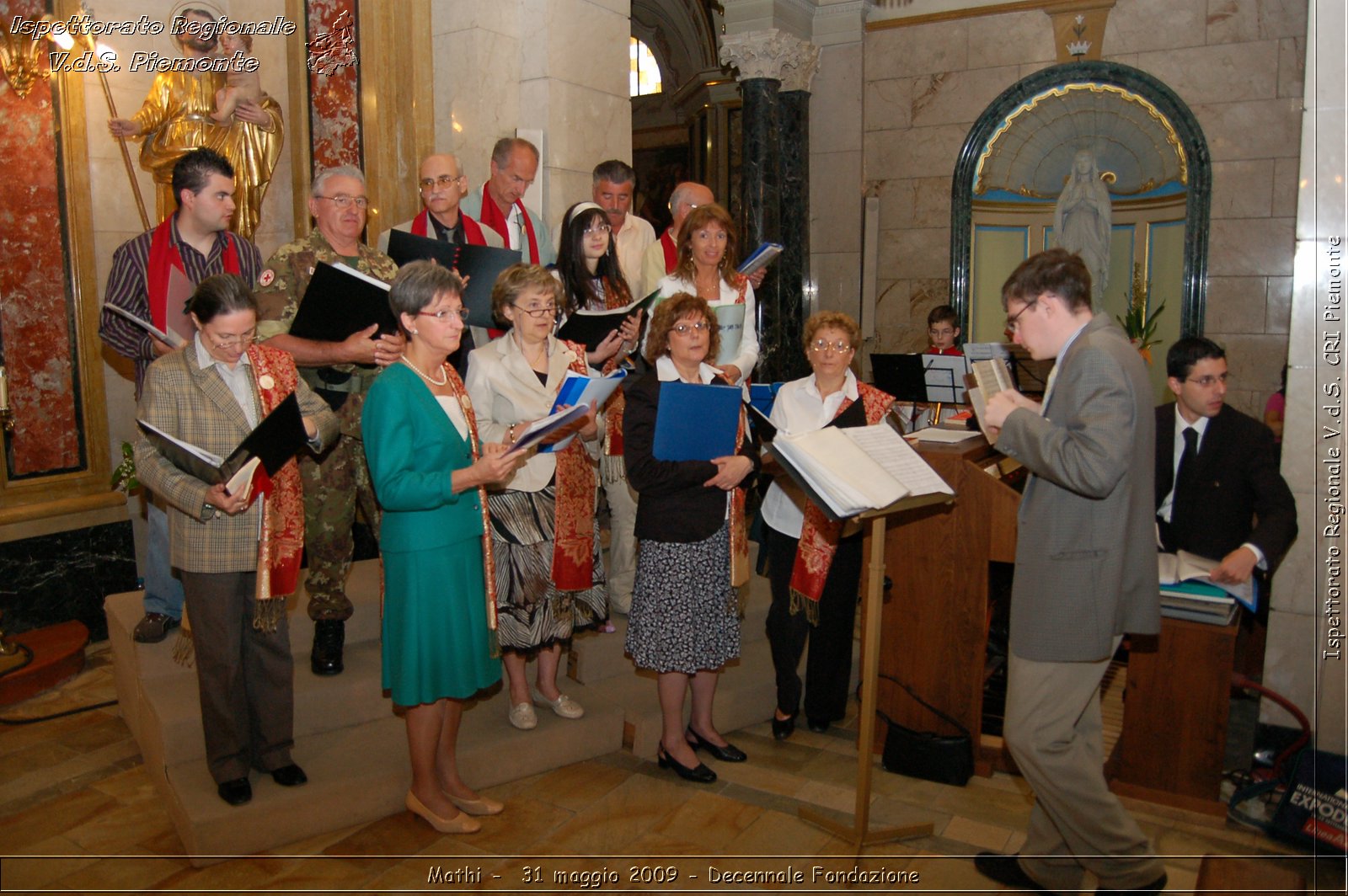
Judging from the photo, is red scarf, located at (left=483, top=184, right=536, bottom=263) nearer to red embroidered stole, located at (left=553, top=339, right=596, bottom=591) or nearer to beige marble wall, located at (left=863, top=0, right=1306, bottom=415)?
red embroidered stole, located at (left=553, top=339, right=596, bottom=591)

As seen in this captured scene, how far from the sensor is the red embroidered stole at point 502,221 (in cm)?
445

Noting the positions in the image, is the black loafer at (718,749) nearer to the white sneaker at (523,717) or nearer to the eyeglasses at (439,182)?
the white sneaker at (523,717)

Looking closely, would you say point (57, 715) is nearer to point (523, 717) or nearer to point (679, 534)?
point (523, 717)

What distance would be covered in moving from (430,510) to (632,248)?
2261 mm

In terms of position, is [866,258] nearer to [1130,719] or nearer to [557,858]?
[1130,719]

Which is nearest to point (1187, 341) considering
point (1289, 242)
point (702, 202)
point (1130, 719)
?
point (1130, 719)

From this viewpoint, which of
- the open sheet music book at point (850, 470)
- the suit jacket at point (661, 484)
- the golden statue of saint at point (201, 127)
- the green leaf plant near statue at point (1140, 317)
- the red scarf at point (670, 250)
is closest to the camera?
the open sheet music book at point (850, 470)

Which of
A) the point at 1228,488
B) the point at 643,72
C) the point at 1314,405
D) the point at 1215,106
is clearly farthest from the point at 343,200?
the point at 643,72

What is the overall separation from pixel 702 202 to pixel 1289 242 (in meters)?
5.83

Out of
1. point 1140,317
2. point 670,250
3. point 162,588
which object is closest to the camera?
point 162,588

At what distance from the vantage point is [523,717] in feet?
12.1

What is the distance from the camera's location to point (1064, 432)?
253cm

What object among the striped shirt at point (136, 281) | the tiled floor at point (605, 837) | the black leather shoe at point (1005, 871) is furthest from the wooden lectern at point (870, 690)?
the striped shirt at point (136, 281)

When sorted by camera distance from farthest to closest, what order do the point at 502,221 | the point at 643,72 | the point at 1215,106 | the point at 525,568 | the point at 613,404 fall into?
the point at 643,72
the point at 1215,106
the point at 502,221
the point at 613,404
the point at 525,568
